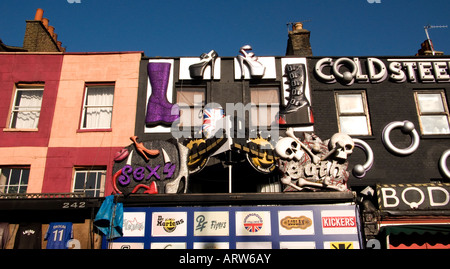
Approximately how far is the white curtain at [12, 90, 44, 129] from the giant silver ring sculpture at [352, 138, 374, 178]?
37.8 ft

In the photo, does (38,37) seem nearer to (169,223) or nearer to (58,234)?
(58,234)

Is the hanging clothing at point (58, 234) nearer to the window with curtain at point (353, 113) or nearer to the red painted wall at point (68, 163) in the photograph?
the red painted wall at point (68, 163)

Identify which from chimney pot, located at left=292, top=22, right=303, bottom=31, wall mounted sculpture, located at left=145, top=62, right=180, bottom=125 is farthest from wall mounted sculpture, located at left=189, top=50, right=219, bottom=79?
chimney pot, located at left=292, top=22, right=303, bottom=31

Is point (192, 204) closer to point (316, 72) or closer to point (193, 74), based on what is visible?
point (193, 74)

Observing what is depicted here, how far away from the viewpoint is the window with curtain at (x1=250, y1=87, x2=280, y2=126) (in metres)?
13.6

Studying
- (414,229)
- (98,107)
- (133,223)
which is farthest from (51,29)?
(414,229)

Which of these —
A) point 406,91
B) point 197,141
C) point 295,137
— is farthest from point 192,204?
point 406,91

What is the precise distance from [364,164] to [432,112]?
3517 millimetres

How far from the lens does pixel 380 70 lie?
14.1m

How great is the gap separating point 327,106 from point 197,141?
196 inches

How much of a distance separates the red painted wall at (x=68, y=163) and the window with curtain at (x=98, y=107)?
3.56ft

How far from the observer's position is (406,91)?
1385cm

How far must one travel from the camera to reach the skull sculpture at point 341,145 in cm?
1200

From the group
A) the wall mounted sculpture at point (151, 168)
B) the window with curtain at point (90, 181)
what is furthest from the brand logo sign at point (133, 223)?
the window with curtain at point (90, 181)
